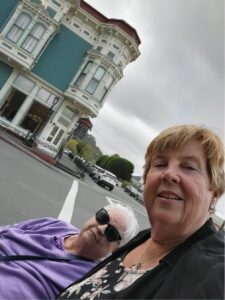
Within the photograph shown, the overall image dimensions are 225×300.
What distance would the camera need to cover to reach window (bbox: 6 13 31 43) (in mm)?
26891

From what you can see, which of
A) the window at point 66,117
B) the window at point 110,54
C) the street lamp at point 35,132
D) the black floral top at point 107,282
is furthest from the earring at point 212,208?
the window at point 110,54

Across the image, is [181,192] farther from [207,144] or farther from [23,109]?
[23,109]

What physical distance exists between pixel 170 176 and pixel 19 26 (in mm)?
27574

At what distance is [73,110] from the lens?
29.2 meters

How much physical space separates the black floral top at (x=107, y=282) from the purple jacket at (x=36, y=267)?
1.50 ft

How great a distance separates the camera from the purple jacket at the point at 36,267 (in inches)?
105

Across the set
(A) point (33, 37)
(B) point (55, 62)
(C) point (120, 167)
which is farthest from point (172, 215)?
(C) point (120, 167)

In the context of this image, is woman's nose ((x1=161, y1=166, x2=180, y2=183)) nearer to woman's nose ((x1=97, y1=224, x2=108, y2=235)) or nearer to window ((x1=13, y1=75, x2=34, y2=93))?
woman's nose ((x1=97, y1=224, x2=108, y2=235))

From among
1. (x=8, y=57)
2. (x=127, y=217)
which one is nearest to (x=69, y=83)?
(x=8, y=57)

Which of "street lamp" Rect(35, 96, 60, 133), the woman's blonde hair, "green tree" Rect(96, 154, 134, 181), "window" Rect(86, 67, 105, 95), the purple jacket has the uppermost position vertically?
"window" Rect(86, 67, 105, 95)

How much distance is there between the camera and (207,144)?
6.30 ft

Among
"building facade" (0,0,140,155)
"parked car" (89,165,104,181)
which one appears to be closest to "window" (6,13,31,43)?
"building facade" (0,0,140,155)

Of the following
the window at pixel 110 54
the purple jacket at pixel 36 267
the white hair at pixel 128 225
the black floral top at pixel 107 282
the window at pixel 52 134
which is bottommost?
the purple jacket at pixel 36 267

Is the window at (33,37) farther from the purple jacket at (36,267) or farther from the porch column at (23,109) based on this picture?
the purple jacket at (36,267)
